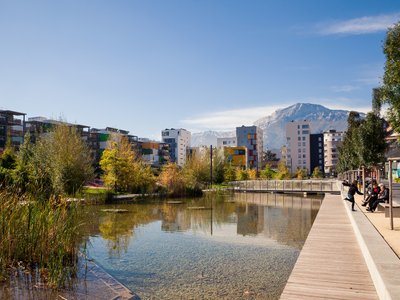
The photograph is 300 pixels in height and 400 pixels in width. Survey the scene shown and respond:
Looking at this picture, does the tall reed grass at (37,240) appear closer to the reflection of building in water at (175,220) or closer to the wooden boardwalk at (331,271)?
the wooden boardwalk at (331,271)

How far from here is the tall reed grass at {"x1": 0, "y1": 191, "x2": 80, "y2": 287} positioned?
258 inches

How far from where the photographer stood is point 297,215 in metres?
18.8

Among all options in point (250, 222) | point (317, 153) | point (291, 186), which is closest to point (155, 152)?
point (317, 153)

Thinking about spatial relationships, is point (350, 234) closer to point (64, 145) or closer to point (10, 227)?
point (10, 227)

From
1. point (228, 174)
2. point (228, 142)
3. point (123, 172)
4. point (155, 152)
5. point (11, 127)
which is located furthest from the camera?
point (228, 142)

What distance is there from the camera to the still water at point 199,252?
23.4 ft

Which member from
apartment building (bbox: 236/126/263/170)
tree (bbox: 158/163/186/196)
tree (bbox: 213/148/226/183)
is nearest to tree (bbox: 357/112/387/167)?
tree (bbox: 158/163/186/196)

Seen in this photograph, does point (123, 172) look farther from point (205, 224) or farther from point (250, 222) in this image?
point (250, 222)

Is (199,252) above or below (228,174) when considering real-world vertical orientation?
below

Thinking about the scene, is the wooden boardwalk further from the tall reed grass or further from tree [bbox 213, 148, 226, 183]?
tree [bbox 213, 148, 226, 183]

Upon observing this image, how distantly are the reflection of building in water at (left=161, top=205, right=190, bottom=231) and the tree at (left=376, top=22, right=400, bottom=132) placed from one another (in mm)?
8101

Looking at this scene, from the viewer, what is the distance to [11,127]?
195ft

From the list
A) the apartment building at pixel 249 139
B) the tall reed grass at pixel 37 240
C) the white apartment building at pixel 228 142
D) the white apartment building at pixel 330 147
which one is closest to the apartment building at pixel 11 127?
the tall reed grass at pixel 37 240

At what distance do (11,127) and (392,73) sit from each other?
198 feet
